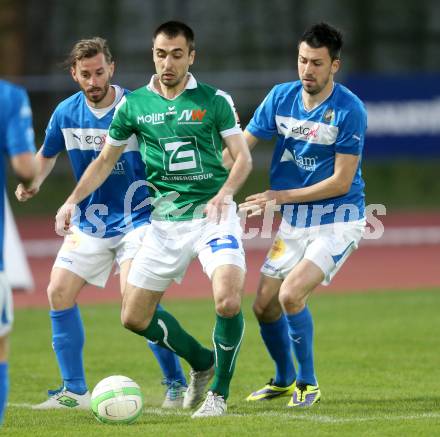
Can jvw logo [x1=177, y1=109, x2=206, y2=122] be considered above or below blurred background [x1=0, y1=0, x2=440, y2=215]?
below

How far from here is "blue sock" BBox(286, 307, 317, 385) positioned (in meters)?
7.64

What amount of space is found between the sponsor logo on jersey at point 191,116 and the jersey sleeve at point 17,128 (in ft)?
6.25

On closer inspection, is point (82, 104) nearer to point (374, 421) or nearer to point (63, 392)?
point (63, 392)

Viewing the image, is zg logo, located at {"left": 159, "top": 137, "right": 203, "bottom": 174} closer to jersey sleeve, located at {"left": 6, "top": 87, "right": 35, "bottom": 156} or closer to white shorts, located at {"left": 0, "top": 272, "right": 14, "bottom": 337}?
jersey sleeve, located at {"left": 6, "top": 87, "right": 35, "bottom": 156}

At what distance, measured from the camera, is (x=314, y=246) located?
7.75 m

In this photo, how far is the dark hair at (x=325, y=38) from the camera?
7.52 meters

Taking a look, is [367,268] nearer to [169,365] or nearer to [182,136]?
[169,365]

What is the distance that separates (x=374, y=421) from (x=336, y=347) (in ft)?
10.9

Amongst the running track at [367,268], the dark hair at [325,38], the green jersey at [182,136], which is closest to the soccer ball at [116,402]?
the green jersey at [182,136]

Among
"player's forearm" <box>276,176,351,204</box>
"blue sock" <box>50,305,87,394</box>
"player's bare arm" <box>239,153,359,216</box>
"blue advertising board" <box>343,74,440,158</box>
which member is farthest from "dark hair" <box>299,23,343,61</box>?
"blue advertising board" <box>343,74,440,158</box>

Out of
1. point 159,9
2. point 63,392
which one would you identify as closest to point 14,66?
point 159,9

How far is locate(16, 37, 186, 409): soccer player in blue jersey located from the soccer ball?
0.70 metres

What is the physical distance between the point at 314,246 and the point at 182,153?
116cm

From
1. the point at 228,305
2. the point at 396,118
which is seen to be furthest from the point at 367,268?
the point at 228,305
